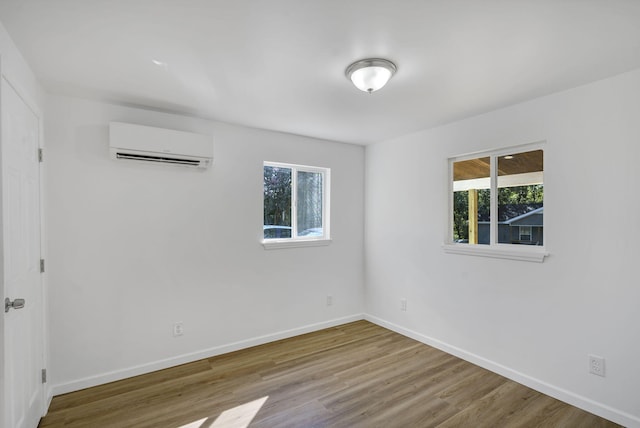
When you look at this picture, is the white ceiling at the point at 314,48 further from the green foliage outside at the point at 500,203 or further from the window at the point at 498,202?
the green foliage outside at the point at 500,203

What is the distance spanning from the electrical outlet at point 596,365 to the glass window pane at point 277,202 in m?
2.93

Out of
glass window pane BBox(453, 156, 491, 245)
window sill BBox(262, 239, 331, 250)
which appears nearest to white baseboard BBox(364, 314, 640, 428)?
glass window pane BBox(453, 156, 491, 245)

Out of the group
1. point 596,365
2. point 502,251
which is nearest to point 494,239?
point 502,251

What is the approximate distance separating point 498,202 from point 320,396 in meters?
2.36

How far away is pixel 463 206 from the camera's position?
3346mm

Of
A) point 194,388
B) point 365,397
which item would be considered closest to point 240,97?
point 194,388

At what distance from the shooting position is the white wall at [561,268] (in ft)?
7.22

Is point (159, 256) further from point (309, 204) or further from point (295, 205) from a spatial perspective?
point (309, 204)

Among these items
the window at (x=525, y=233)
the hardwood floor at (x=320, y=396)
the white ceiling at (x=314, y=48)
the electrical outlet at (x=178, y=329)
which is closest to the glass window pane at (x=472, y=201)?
the window at (x=525, y=233)

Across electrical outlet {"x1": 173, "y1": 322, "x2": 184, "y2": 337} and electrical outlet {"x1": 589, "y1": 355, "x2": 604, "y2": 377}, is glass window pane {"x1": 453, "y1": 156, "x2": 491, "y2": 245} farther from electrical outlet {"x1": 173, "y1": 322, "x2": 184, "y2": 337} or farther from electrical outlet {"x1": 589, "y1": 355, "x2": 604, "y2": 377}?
electrical outlet {"x1": 173, "y1": 322, "x2": 184, "y2": 337}

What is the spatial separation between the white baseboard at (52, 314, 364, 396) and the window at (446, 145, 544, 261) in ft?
6.34

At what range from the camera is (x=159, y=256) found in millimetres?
2953

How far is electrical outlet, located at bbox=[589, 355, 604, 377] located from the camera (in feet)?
7.52

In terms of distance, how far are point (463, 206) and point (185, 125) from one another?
292 cm
